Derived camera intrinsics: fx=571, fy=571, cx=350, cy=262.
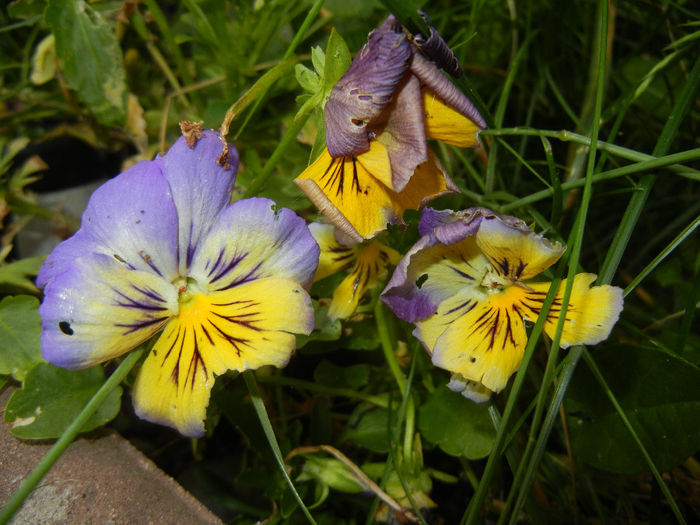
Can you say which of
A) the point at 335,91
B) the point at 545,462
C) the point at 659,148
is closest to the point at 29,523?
the point at 335,91

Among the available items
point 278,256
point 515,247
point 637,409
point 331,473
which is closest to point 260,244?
point 278,256

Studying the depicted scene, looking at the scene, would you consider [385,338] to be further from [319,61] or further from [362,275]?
[319,61]

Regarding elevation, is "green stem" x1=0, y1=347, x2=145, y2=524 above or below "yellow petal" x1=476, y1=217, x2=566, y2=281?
below

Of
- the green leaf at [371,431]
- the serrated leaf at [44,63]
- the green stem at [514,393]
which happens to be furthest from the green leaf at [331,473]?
the serrated leaf at [44,63]

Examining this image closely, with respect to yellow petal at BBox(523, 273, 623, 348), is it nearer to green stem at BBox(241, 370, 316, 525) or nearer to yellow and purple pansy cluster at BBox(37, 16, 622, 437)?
yellow and purple pansy cluster at BBox(37, 16, 622, 437)

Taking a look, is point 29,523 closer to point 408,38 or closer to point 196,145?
point 196,145

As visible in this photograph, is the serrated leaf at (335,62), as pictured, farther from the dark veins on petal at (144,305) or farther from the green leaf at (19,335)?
the green leaf at (19,335)

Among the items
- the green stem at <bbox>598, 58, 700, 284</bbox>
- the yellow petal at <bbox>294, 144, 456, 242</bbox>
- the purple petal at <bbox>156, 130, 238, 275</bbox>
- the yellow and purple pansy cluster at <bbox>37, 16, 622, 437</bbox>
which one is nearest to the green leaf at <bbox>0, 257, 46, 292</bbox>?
the yellow and purple pansy cluster at <bbox>37, 16, 622, 437</bbox>
